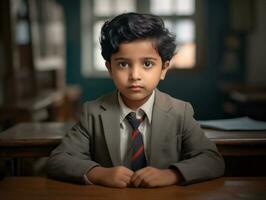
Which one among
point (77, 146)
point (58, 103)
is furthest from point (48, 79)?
point (77, 146)

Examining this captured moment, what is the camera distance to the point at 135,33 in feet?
4.16

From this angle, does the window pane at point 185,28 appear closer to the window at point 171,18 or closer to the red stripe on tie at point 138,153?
the window at point 171,18

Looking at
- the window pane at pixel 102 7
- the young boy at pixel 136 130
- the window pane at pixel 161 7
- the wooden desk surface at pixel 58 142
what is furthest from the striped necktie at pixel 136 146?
the window pane at pixel 102 7

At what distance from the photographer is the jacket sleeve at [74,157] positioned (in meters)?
1.32

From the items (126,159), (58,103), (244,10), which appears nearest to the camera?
(126,159)

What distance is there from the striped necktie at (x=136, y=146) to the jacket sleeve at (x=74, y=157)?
0.12 meters

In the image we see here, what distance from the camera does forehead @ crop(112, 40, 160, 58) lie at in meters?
1.26

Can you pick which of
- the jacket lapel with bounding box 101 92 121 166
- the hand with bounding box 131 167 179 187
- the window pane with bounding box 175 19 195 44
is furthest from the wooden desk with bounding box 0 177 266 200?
the window pane with bounding box 175 19 195 44

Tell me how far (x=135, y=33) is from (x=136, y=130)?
Result: 284 mm

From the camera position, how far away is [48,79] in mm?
6125

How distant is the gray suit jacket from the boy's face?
11 cm

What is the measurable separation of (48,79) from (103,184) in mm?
4975

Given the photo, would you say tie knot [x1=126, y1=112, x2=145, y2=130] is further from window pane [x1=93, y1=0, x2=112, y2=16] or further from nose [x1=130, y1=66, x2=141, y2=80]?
window pane [x1=93, y1=0, x2=112, y2=16]

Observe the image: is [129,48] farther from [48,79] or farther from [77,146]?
[48,79]
